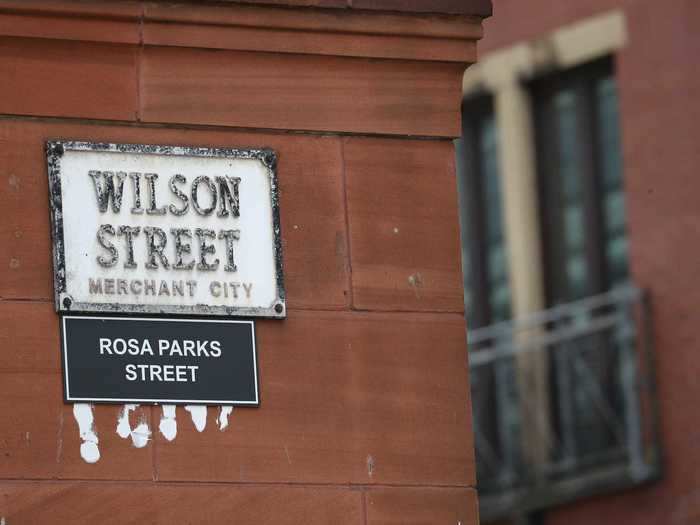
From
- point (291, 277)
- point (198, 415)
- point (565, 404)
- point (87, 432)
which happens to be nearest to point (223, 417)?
point (198, 415)

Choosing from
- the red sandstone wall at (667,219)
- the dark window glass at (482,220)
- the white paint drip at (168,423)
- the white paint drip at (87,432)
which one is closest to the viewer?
the white paint drip at (87,432)

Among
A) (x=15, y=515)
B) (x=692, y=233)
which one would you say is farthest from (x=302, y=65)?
(x=692, y=233)

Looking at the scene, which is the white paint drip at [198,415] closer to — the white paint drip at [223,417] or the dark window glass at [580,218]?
the white paint drip at [223,417]

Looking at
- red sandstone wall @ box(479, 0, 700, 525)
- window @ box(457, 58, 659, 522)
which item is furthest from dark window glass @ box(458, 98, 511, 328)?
red sandstone wall @ box(479, 0, 700, 525)

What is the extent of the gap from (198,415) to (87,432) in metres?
0.49

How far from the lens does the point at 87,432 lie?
12.2 m

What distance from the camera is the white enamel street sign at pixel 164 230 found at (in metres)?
12.4

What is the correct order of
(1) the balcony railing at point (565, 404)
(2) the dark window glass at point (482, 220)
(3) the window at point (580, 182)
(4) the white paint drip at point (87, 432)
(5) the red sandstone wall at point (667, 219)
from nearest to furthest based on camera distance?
(4) the white paint drip at point (87, 432) < (5) the red sandstone wall at point (667, 219) < (1) the balcony railing at point (565, 404) < (3) the window at point (580, 182) < (2) the dark window glass at point (482, 220)

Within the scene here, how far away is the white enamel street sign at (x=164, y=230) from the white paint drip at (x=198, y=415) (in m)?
0.40

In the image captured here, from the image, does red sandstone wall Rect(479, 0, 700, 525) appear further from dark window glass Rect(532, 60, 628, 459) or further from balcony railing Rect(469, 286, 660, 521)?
dark window glass Rect(532, 60, 628, 459)

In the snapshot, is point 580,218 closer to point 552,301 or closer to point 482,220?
point 552,301

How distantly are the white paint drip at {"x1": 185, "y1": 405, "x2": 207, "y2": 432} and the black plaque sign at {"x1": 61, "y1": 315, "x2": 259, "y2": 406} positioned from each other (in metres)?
0.03

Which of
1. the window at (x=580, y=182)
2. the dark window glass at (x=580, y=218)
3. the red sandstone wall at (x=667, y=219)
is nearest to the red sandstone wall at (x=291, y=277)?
the red sandstone wall at (x=667, y=219)

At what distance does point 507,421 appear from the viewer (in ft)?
83.0
